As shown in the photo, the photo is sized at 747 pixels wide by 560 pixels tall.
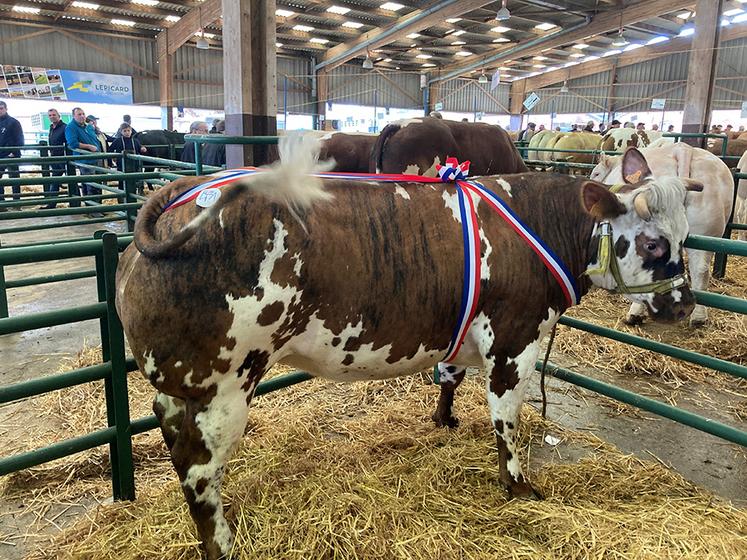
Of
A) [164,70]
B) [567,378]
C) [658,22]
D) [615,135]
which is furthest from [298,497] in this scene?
[658,22]

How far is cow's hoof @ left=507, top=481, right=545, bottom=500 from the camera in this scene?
2402mm

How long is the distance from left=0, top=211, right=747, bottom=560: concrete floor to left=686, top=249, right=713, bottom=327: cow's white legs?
4.15ft

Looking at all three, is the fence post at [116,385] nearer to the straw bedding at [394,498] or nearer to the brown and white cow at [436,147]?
the straw bedding at [394,498]

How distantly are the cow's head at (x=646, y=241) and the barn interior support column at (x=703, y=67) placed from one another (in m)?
8.15

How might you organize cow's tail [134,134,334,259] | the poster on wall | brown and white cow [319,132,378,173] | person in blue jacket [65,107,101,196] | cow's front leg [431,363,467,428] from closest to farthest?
cow's tail [134,134,334,259], cow's front leg [431,363,467,428], brown and white cow [319,132,378,173], person in blue jacket [65,107,101,196], the poster on wall

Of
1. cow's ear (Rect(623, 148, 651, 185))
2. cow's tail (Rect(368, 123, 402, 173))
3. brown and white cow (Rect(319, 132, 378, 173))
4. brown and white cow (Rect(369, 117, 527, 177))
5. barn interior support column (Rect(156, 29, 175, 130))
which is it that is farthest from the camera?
barn interior support column (Rect(156, 29, 175, 130))

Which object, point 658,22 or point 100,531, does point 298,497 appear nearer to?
point 100,531

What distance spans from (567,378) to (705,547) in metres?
1.19

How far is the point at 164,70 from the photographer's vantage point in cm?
1738

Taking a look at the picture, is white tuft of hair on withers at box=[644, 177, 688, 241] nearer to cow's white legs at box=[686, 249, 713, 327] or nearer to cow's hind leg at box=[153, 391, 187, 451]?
cow's hind leg at box=[153, 391, 187, 451]

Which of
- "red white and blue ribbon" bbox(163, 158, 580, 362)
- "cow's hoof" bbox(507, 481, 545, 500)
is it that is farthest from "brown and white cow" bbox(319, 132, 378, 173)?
"cow's hoof" bbox(507, 481, 545, 500)

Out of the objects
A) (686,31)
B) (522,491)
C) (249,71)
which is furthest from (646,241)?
(686,31)

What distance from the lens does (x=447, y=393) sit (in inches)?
118

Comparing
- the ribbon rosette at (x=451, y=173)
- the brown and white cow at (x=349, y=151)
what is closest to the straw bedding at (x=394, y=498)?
the ribbon rosette at (x=451, y=173)
